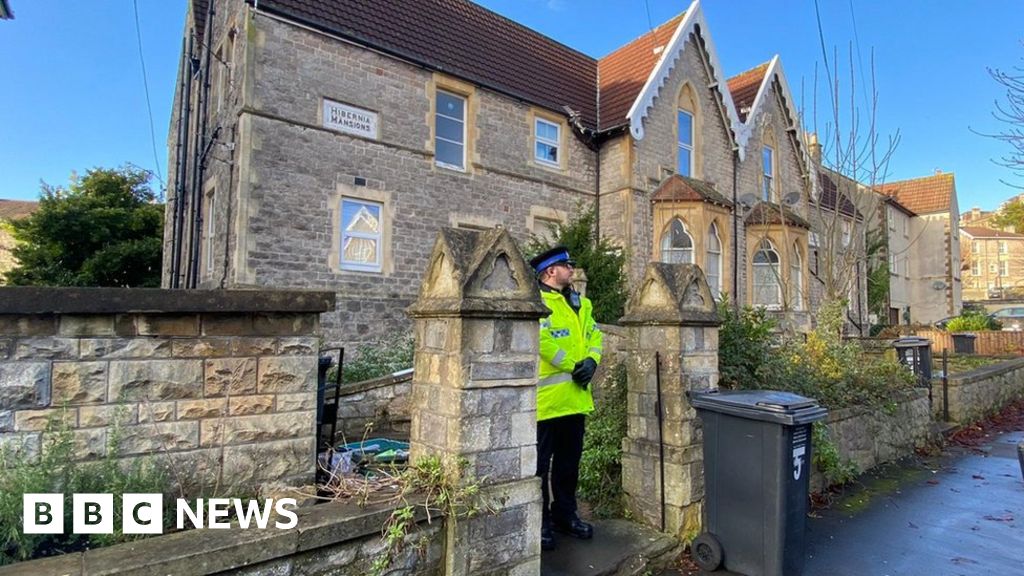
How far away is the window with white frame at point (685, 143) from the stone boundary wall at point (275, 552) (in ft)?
50.4

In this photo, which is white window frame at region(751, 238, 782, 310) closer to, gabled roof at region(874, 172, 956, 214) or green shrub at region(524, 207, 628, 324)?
green shrub at region(524, 207, 628, 324)

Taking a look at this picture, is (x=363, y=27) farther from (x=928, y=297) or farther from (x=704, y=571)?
(x=928, y=297)

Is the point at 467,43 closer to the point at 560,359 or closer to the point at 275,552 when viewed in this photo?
the point at 560,359

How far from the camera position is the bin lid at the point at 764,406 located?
3822 mm

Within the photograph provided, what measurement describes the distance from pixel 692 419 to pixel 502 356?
2.09 meters

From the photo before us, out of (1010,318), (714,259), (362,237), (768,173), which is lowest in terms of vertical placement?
(1010,318)

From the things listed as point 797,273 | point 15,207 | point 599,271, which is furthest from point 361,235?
point 15,207

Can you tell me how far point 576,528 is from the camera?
163 inches

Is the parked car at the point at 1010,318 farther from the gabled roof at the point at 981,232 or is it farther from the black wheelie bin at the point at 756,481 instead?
the gabled roof at the point at 981,232

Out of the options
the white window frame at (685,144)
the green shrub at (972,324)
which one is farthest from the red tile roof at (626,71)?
the green shrub at (972,324)

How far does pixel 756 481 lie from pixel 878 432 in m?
4.42

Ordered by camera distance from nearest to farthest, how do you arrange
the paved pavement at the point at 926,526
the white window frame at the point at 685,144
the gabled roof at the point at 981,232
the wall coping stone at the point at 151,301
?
the wall coping stone at the point at 151,301 < the paved pavement at the point at 926,526 < the white window frame at the point at 685,144 < the gabled roof at the point at 981,232

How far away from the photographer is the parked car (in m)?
25.1

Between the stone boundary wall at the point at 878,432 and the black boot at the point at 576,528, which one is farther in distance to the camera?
the stone boundary wall at the point at 878,432
